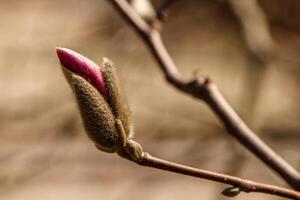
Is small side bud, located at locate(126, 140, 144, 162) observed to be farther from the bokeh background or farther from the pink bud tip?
the bokeh background

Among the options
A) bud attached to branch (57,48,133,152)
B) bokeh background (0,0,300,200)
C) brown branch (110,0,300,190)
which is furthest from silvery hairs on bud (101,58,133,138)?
bokeh background (0,0,300,200)

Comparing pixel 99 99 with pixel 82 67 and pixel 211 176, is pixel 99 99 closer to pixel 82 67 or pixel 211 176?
pixel 82 67

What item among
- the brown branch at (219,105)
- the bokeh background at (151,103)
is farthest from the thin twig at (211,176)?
the bokeh background at (151,103)

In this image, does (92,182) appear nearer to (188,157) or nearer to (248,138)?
(188,157)

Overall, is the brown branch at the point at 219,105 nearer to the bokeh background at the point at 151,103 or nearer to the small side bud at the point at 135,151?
the small side bud at the point at 135,151

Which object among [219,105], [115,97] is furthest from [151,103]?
[115,97]
